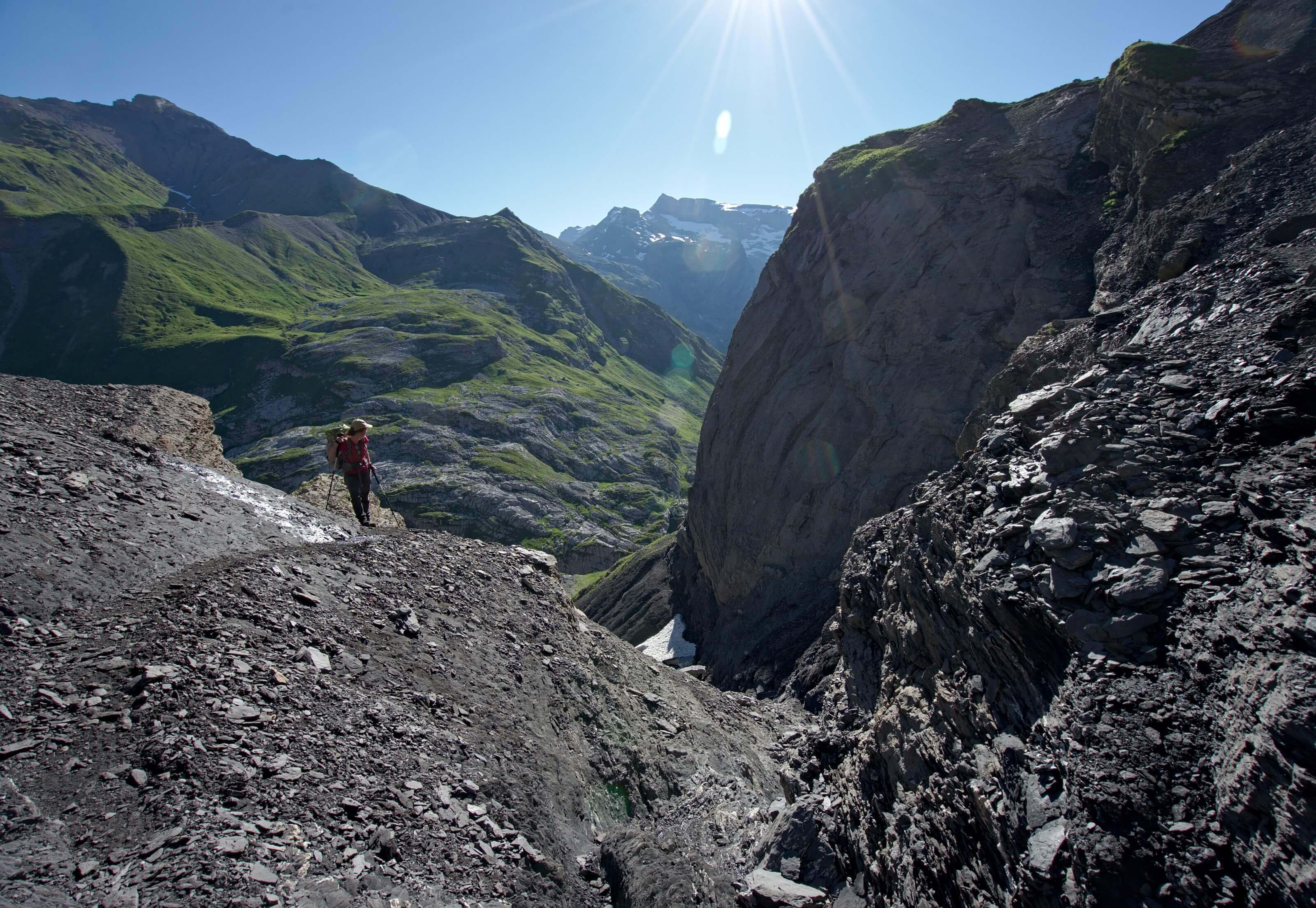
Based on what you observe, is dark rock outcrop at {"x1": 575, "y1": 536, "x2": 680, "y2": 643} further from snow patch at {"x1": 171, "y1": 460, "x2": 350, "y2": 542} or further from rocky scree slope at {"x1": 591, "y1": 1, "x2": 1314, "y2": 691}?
snow patch at {"x1": 171, "y1": 460, "x2": 350, "y2": 542}

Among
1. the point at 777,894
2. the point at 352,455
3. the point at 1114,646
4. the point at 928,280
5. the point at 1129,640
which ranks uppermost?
the point at 928,280

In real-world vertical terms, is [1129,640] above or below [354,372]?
above

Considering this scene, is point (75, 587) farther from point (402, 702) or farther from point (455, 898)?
point (455, 898)

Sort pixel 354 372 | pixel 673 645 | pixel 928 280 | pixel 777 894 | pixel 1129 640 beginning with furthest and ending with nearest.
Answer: pixel 354 372 < pixel 673 645 < pixel 928 280 < pixel 777 894 < pixel 1129 640

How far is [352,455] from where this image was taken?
2020cm

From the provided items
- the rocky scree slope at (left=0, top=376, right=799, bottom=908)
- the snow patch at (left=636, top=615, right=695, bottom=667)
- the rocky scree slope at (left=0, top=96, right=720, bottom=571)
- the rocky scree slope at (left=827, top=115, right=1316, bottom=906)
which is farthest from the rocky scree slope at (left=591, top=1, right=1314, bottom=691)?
the rocky scree slope at (left=0, top=96, right=720, bottom=571)

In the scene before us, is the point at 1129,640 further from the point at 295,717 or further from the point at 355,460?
the point at 355,460

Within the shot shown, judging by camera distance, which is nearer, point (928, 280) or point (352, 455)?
point (352, 455)

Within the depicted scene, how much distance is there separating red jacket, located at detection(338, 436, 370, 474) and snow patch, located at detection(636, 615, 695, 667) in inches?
1429

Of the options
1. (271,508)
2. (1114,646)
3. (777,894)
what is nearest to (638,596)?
(271,508)

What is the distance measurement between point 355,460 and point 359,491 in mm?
1277

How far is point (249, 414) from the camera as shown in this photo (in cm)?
12838

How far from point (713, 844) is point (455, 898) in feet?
23.0

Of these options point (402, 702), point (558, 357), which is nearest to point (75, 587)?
point (402, 702)
